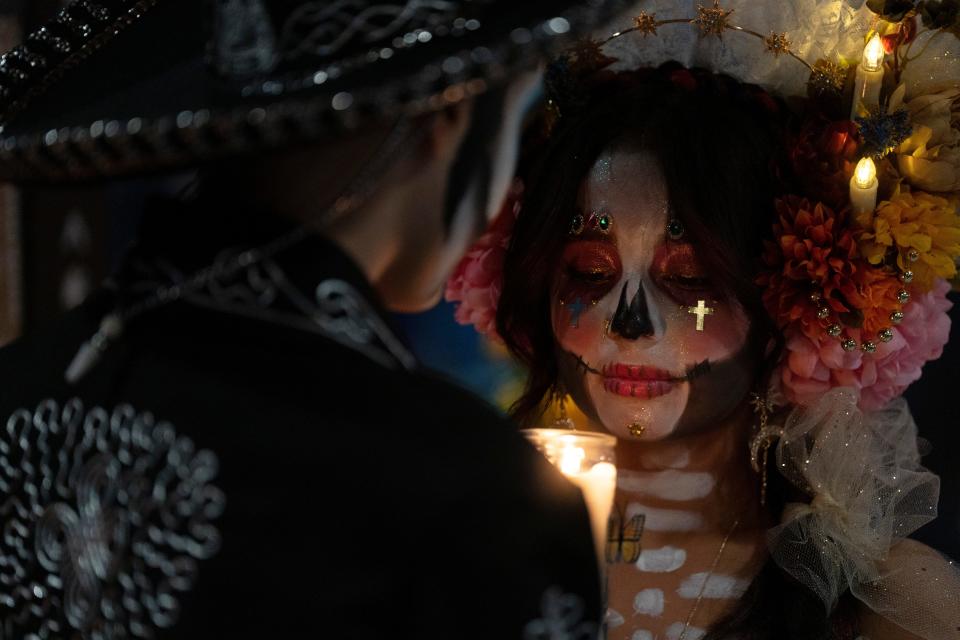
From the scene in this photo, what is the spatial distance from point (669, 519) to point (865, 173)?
2.04 feet

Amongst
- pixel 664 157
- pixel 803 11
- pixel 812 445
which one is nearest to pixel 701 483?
pixel 812 445

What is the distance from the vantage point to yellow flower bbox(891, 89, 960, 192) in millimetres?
1879

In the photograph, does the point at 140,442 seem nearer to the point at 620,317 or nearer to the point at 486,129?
the point at 486,129

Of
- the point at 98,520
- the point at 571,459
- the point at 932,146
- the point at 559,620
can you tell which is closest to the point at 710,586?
the point at 932,146

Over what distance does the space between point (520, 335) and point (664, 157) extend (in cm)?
43

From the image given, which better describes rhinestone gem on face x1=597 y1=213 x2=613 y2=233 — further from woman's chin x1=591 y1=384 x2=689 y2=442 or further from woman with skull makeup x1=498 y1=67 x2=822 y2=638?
woman's chin x1=591 y1=384 x2=689 y2=442

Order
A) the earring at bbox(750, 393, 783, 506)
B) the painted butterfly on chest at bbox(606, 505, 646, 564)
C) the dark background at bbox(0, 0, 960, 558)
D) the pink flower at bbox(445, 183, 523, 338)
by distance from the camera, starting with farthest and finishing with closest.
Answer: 1. the dark background at bbox(0, 0, 960, 558)
2. the pink flower at bbox(445, 183, 523, 338)
3. the earring at bbox(750, 393, 783, 506)
4. the painted butterfly on chest at bbox(606, 505, 646, 564)

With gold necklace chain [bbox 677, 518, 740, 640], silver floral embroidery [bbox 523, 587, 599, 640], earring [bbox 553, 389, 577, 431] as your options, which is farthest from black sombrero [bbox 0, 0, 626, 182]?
gold necklace chain [bbox 677, 518, 740, 640]

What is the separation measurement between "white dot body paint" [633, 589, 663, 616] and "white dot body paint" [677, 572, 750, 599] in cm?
4

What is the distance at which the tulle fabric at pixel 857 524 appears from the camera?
1.94m

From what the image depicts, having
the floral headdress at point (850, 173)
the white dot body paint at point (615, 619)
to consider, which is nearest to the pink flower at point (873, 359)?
the floral headdress at point (850, 173)

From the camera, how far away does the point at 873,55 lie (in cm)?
188

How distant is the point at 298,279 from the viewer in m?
1.02

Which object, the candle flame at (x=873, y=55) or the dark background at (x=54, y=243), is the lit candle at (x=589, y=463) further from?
the dark background at (x=54, y=243)
